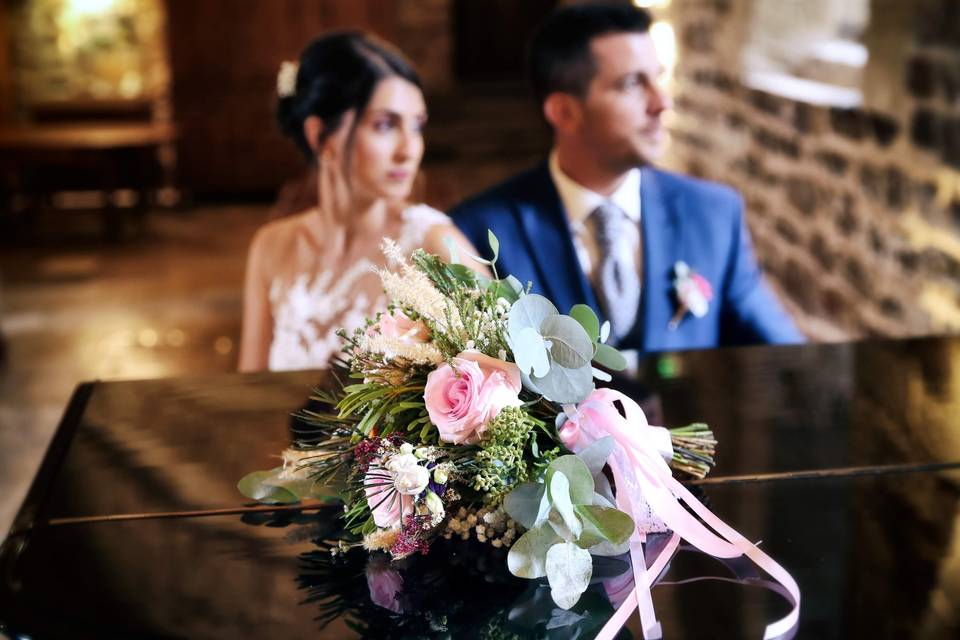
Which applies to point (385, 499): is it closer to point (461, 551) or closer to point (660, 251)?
point (461, 551)

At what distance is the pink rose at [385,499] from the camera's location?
122cm

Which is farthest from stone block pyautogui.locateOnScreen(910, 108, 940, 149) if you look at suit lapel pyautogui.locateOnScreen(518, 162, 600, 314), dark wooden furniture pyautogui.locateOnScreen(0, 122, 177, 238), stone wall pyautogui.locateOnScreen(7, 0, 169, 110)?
stone wall pyautogui.locateOnScreen(7, 0, 169, 110)

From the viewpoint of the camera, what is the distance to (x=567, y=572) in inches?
46.4

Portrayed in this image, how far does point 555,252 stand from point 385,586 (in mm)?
1490

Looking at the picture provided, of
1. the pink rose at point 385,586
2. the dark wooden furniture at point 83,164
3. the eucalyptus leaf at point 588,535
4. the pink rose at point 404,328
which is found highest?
the pink rose at point 404,328

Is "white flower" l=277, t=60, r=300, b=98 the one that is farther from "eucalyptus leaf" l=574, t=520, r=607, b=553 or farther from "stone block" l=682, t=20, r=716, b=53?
"stone block" l=682, t=20, r=716, b=53

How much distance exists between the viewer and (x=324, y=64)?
8.71 ft

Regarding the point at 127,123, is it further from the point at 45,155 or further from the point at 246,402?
the point at 246,402

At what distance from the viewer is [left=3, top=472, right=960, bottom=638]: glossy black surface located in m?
1.15

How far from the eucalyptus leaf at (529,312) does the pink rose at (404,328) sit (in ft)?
0.39

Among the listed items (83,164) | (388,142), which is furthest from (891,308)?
(83,164)

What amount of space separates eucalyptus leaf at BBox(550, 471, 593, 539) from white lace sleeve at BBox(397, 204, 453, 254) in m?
1.48

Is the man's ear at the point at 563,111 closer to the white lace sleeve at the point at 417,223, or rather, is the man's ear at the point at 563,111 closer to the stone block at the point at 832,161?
the white lace sleeve at the point at 417,223

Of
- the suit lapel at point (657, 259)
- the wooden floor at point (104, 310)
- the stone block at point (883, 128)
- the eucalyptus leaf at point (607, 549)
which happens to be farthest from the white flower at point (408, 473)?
the stone block at point (883, 128)
